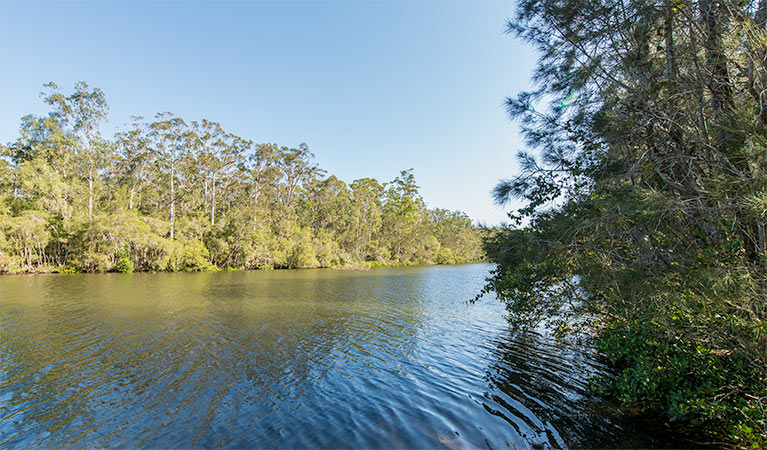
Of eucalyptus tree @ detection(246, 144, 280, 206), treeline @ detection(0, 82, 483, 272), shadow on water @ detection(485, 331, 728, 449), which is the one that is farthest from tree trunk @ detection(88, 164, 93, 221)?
shadow on water @ detection(485, 331, 728, 449)

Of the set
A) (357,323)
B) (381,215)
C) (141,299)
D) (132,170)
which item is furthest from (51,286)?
(381,215)

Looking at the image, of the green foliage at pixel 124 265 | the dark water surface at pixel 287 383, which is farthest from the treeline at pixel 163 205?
the dark water surface at pixel 287 383

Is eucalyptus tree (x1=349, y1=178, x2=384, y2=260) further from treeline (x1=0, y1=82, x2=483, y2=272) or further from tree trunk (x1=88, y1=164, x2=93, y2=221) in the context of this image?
tree trunk (x1=88, y1=164, x2=93, y2=221)

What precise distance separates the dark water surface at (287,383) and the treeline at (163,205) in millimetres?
15411

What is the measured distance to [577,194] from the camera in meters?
5.54

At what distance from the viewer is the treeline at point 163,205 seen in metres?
29.7

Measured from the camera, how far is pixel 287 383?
6734mm

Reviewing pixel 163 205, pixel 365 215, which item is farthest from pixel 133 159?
pixel 365 215

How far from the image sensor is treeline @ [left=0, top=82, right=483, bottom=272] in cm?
2966

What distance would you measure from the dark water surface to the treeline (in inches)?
607

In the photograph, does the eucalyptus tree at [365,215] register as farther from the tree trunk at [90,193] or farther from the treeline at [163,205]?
the tree trunk at [90,193]

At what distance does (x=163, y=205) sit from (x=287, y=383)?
1722 inches

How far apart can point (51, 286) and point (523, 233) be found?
25583 millimetres

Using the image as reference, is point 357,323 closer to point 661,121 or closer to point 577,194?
point 577,194
